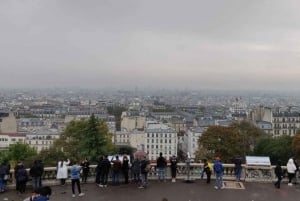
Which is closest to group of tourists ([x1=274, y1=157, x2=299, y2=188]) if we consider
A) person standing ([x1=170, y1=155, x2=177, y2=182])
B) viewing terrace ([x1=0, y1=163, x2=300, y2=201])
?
viewing terrace ([x1=0, y1=163, x2=300, y2=201])

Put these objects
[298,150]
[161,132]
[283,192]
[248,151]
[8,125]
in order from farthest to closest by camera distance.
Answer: [8,125], [161,132], [248,151], [298,150], [283,192]

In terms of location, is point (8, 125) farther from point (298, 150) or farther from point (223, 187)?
point (223, 187)

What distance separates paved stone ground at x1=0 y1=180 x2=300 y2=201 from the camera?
648 inches

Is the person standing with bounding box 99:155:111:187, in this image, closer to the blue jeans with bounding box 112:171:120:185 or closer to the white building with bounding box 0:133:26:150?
the blue jeans with bounding box 112:171:120:185

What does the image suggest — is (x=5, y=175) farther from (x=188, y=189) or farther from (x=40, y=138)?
(x=40, y=138)

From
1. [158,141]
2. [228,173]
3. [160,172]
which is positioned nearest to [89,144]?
[228,173]

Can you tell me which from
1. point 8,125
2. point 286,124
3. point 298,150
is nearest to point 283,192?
point 298,150

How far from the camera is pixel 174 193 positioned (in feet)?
56.4

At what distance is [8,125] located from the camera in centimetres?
12800

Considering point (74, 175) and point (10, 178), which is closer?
point (74, 175)

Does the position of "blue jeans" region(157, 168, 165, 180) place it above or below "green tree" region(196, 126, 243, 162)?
above

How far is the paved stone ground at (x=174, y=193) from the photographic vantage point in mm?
16469

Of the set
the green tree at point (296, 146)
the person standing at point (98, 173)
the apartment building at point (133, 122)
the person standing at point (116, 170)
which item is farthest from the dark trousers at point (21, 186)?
the apartment building at point (133, 122)

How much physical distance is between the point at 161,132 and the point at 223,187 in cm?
8478
